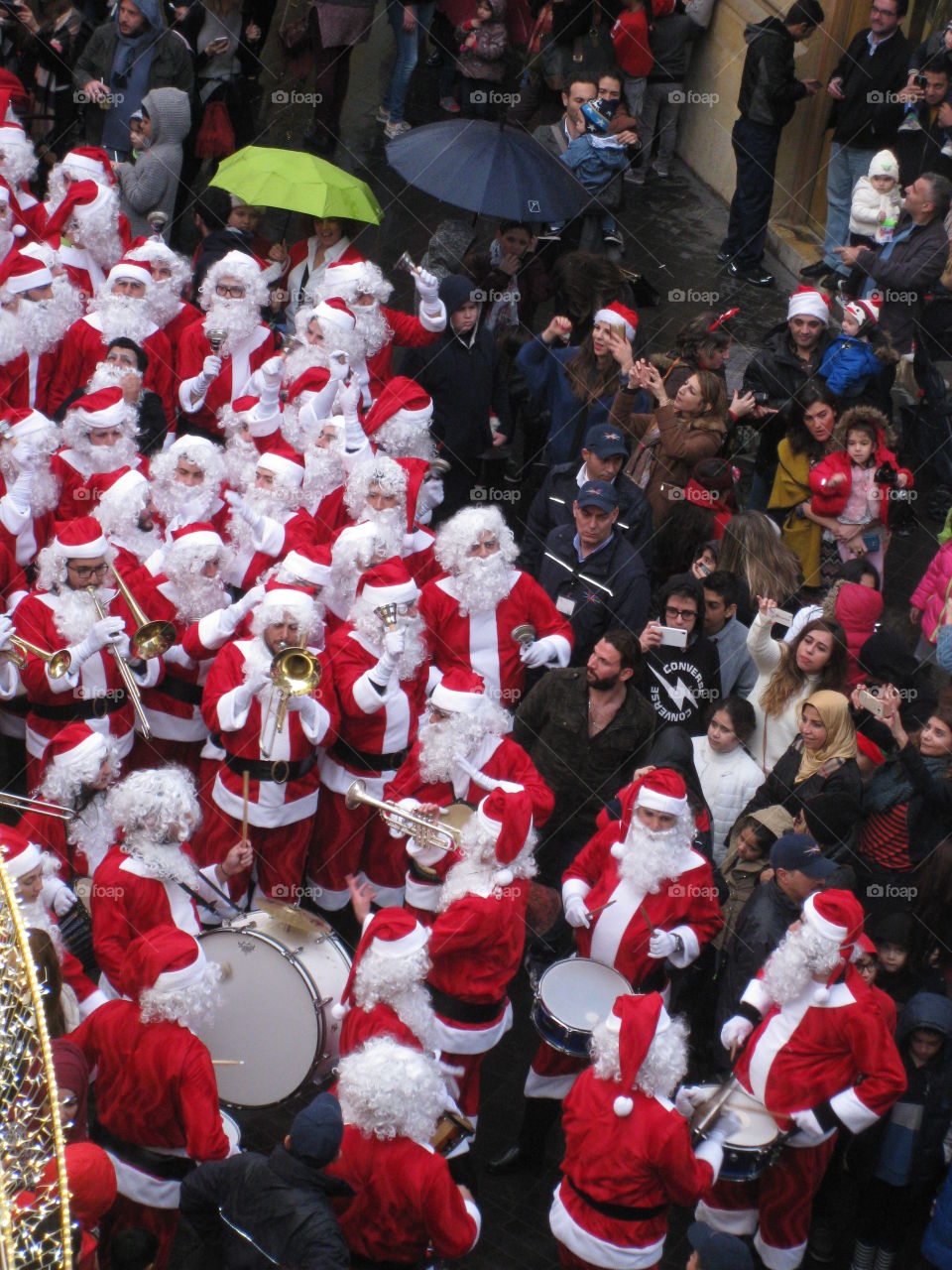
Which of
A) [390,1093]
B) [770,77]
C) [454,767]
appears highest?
[770,77]

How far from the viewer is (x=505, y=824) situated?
21.1ft

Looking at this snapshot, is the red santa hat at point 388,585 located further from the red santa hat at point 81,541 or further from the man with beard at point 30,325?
the man with beard at point 30,325

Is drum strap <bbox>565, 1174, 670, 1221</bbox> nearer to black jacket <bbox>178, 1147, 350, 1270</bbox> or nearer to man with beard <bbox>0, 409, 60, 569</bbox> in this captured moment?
black jacket <bbox>178, 1147, 350, 1270</bbox>

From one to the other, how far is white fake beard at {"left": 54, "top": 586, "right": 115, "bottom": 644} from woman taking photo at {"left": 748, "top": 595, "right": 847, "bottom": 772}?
2954mm

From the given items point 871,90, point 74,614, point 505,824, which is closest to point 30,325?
point 74,614

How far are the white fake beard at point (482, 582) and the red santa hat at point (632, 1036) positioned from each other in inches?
106

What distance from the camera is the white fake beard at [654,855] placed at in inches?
257

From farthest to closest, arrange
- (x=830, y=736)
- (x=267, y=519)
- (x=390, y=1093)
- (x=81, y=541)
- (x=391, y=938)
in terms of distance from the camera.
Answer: (x=267, y=519) < (x=81, y=541) < (x=830, y=736) < (x=391, y=938) < (x=390, y=1093)

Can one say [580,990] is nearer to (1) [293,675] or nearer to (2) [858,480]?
(1) [293,675]

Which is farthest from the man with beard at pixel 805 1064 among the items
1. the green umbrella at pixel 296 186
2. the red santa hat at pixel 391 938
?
the green umbrella at pixel 296 186

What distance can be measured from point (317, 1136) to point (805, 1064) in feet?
6.49

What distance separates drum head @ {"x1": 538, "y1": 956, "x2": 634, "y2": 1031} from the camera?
20.4 feet

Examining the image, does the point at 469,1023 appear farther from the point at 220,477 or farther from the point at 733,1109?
the point at 220,477

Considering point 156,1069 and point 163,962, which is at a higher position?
point 163,962
